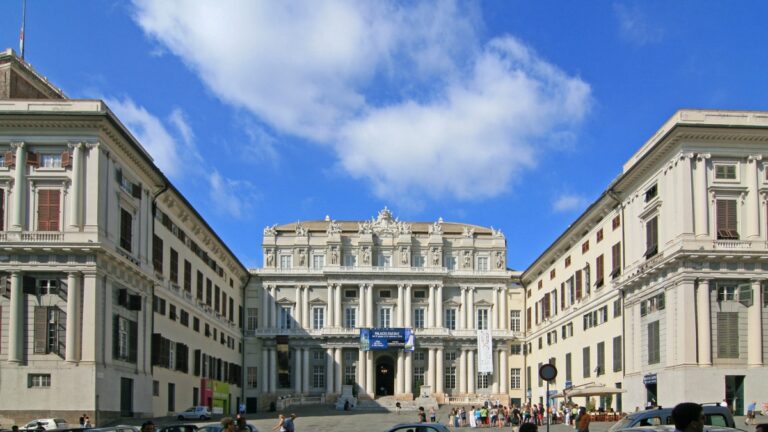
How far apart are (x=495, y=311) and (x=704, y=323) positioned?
5134 centimetres

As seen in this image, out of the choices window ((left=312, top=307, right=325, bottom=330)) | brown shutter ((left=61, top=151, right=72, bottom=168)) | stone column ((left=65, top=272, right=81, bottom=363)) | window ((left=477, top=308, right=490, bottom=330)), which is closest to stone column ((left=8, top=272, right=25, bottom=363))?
stone column ((left=65, top=272, right=81, bottom=363))

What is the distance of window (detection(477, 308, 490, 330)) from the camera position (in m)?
98.0

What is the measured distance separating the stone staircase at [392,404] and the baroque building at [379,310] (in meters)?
2.28

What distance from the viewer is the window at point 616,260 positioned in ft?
193

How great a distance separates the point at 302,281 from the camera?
97688 mm

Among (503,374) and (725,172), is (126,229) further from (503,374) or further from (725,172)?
(503,374)

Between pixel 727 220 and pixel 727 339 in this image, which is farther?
pixel 727 220

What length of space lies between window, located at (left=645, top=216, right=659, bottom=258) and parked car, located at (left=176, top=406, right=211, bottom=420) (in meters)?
30.0

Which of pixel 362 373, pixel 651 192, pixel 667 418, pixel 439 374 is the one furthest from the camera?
pixel 439 374

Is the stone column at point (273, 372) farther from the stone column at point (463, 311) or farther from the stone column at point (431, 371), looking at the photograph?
the stone column at point (463, 311)

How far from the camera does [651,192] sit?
5275 cm

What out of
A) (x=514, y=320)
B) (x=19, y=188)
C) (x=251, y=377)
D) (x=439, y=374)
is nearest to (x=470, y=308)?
(x=514, y=320)

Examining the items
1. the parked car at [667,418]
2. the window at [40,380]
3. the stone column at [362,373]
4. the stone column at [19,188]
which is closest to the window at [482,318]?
the stone column at [362,373]

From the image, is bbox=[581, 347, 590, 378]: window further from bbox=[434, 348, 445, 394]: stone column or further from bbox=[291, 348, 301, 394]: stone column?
bbox=[291, 348, 301, 394]: stone column
